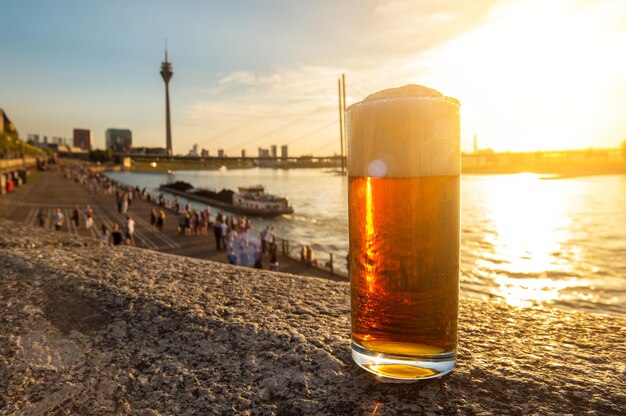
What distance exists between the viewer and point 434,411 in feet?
2.61

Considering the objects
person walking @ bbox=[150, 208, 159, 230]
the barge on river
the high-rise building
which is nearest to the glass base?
person walking @ bbox=[150, 208, 159, 230]

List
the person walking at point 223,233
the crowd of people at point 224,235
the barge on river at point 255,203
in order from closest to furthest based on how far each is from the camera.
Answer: the crowd of people at point 224,235 < the person walking at point 223,233 < the barge on river at point 255,203

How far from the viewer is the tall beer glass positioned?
91 centimetres

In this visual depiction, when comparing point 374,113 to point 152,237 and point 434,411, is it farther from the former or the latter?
point 152,237

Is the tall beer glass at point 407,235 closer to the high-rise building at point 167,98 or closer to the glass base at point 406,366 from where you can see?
the glass base at point 406,366

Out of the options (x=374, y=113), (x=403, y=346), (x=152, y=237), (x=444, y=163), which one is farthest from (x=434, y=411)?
(x=152, y=237)

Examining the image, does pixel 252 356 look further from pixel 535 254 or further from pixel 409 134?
pixel 535 254

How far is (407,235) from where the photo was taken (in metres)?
0.93

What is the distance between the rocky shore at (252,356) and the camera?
2.79 ft

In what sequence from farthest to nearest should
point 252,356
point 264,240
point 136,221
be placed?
point 136,221
point 264,240
point 252,356

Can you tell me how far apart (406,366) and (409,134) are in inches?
20.6

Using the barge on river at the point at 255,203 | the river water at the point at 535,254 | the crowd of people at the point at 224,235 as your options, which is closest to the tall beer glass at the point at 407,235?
the river water at the point at 535,254

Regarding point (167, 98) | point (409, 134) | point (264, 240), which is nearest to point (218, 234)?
point (264, 240)

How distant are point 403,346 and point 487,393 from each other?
195 millimetres
